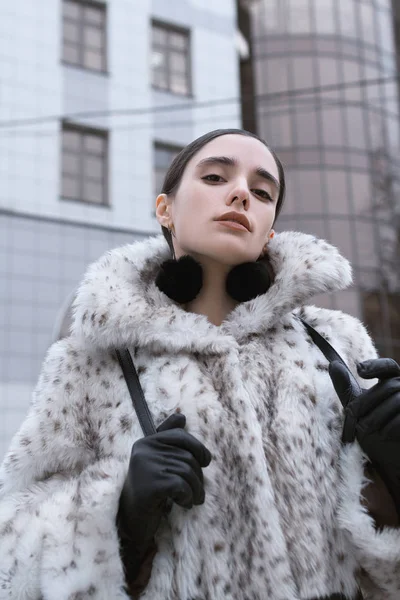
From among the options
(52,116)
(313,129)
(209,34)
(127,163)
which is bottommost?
(127,163)

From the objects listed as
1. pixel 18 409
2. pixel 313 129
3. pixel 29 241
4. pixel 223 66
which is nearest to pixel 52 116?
pixel 29 241

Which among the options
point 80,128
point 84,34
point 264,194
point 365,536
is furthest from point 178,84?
point 365,536

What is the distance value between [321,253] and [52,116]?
37.6 feet

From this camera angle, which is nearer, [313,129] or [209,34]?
[209,34]

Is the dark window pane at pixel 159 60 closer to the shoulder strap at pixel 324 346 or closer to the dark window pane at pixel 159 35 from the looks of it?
the dark window pane at pixel 159 35

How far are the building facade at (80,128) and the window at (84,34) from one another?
2 cm

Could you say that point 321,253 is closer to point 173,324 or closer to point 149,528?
point 173,324

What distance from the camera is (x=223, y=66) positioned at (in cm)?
1454

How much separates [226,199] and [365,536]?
1.06 meters

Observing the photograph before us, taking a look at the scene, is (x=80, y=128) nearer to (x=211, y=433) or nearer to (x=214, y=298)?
(x=214, y=298)

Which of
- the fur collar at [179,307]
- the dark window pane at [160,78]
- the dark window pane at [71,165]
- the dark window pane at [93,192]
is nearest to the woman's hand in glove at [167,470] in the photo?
the fur collar at [179,307]

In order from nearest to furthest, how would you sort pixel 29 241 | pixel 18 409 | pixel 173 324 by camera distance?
pixel 173 324, pixel 18 409, pixel 29 241

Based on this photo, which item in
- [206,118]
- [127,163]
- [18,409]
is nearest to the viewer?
[18,409]

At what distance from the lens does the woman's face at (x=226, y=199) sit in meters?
2.10
